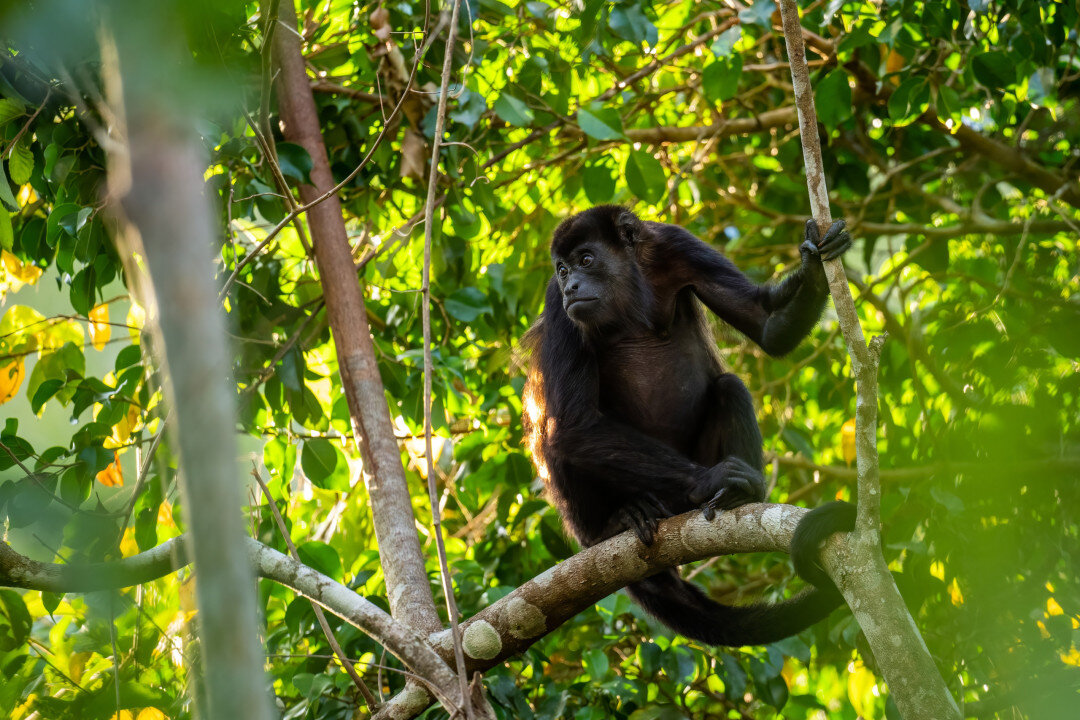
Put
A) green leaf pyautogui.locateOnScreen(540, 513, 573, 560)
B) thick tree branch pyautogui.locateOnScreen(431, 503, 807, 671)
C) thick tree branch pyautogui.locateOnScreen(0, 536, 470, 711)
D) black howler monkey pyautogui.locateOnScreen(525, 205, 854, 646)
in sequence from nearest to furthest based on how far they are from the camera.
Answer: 1. thick tree branch pyautogui.locateOnScreen(0, 536, 470, 711)
2. thick tree branch pyautogui.locateOnScreen(431, 503, 807, 671)
3. black howler monkey pyautogui.locateOnScreen(525, 205, 854, 646)
4. green leaf pyautogui.locateOnScreen(540, 513, 573, 560)

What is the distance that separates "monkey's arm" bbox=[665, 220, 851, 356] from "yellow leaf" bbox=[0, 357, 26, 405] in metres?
2.99

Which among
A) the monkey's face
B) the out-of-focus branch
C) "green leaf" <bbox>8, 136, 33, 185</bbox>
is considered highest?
"green leaf" <bbox>8, 136, 33, 185</bbox>

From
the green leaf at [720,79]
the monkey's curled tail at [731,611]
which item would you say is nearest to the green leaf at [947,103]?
the green leaf at [720,79]

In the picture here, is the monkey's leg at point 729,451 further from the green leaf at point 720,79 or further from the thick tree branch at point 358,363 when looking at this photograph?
the green leaf at point 720,79

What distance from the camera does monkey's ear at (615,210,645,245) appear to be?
4.42 meters

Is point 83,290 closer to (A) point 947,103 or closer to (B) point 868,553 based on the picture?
(B) point 868,553

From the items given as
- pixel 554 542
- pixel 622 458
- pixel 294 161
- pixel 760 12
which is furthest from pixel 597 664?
pixel 760 12

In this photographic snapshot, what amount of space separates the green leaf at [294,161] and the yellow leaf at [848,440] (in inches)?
138

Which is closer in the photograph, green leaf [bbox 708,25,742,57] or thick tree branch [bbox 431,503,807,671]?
thick tree branch [bbox 431,503,807,671]

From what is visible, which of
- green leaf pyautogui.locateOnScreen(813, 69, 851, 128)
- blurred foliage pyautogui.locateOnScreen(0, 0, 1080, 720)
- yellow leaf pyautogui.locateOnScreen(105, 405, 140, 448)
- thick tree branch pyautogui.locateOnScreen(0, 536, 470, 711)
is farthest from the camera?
green leaf pyautogui.locateOnScreen(813, 69, 851, 128)

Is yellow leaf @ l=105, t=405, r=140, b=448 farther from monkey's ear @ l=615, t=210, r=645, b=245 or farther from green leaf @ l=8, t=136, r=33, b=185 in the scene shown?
monkey's ear @ l=615, t=210, r=645, b=245

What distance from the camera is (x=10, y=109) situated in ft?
11.3

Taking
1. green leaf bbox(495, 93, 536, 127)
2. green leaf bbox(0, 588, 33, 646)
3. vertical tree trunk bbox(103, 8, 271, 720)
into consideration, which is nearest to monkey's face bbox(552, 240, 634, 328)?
green leaf bbox(495, 93, 536, 127)

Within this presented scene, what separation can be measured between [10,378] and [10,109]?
4.23 feet
